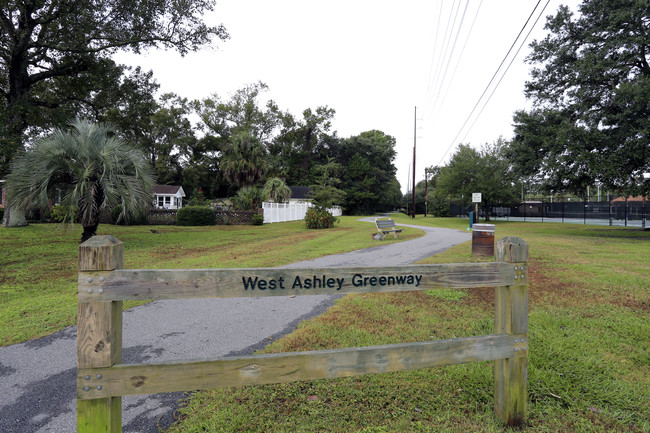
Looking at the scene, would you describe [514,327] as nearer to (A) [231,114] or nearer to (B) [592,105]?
(B) [592,105]

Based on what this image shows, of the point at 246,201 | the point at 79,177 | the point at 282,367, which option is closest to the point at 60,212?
the point at 79,177

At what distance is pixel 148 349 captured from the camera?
352 centimetres

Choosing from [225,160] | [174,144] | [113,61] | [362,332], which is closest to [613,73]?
[362,332]

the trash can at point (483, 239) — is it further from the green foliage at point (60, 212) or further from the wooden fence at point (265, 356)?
the green foliage at point (60, 212)

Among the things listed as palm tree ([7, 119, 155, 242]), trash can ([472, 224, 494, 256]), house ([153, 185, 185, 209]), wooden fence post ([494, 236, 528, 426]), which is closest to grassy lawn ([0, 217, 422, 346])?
palm tree ([7, 119, 155, 242])

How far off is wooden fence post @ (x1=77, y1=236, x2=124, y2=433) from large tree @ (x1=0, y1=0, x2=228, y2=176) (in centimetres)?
1752

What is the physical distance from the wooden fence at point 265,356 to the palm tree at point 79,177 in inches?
395

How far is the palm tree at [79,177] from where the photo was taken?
971cm

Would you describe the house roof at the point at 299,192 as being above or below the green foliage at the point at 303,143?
below

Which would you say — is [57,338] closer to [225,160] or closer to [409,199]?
[225,160]

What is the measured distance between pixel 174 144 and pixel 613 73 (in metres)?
55.2

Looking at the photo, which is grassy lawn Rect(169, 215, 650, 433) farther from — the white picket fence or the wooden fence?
the white picket fence

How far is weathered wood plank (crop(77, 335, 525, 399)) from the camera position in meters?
1.72

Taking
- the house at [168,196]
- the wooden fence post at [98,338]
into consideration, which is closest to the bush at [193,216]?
the house at [168,196]
